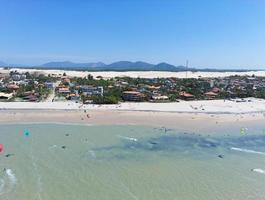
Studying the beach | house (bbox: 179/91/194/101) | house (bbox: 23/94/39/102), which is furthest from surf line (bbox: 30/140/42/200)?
house (bbox: 179/91/194/101)

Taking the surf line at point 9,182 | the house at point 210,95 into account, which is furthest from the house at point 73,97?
the surf line at point 9,182

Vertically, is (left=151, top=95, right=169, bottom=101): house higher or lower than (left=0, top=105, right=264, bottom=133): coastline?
higher

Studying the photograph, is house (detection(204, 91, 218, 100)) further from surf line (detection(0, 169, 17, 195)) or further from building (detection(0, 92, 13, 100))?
surf line (detection(0, 169, 17, 195))

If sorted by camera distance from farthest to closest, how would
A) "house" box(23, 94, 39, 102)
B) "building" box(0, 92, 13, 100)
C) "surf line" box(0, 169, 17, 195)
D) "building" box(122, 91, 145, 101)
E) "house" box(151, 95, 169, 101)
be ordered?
"house" box(151, 95, 169, 101) → "building" box(122, 91, 145, 101) → "building" box(0, 92, 13, 100) → "house" box(23, 94, 39, 102) → "surf line" box(0, 169, 17, 195)

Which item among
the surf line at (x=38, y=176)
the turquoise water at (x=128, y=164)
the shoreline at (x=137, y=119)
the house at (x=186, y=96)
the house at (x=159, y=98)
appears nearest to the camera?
the surf line at (x=38, y=176)

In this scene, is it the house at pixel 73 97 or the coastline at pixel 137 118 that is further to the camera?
the house at pixel 73 97

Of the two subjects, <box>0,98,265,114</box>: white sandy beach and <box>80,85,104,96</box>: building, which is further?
<box>80,85,104,96</box>: building

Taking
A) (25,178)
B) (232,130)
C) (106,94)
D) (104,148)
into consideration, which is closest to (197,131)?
(232,130)

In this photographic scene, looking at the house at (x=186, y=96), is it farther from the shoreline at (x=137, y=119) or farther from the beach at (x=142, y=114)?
the shoreline at (x=137, y=119)
